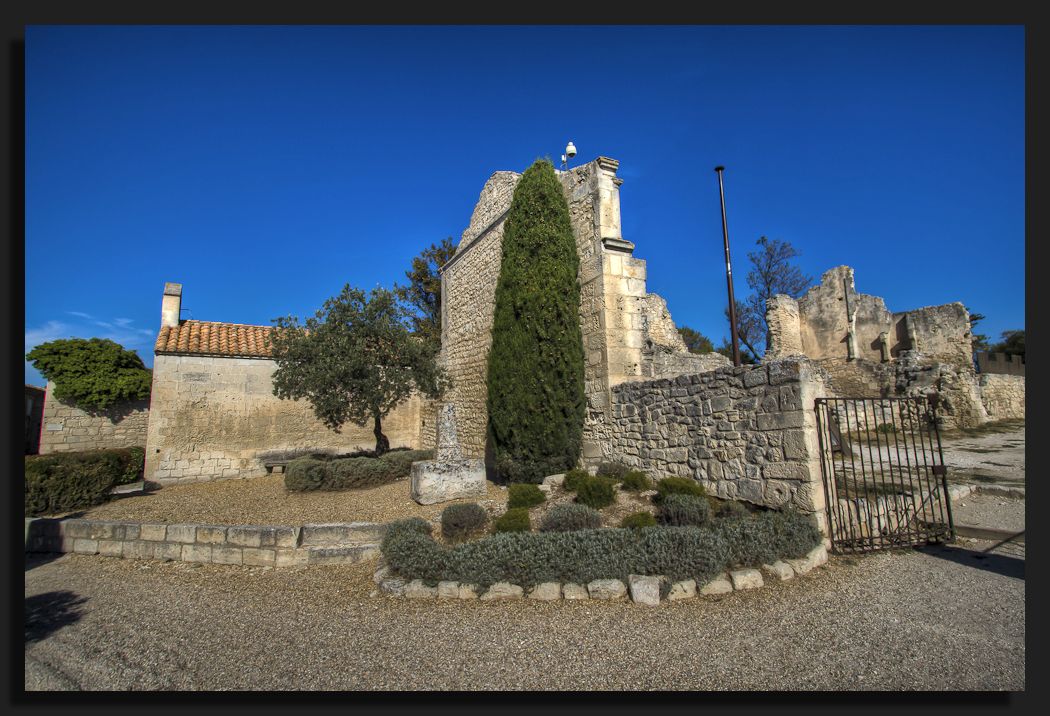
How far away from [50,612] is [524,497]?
5.76 m

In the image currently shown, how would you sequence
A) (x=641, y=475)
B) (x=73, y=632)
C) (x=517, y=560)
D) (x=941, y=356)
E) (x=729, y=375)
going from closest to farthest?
(x=73, y=632) → (x=517, y=560) → (x=729, y=375) → (x=641, y=475) → (x=941, y=356)

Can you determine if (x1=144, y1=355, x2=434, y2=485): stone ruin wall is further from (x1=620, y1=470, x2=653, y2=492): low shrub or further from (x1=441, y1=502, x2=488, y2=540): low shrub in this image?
(x1=620, y1=470, x2=653, y2=492): low shrub

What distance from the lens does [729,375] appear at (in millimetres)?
7203

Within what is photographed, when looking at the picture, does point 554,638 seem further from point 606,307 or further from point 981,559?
point 606,307

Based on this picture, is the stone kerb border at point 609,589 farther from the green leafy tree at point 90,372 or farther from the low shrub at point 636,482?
the green leafy tree at point 90,372

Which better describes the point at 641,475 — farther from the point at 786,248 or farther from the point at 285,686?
the point at 786,248

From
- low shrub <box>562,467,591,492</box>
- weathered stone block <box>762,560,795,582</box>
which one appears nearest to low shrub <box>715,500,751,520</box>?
weathered stone block <box>762,560,795,582</box>

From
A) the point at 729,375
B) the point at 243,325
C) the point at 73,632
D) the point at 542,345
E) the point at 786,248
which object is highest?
the point at 786,248

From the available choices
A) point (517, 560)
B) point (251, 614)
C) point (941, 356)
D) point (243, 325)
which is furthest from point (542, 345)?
point (941, 356)

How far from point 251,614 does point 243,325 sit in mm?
14188

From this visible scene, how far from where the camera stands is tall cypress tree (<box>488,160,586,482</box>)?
10070 millimetres

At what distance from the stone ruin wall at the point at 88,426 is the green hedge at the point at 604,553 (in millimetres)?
14784

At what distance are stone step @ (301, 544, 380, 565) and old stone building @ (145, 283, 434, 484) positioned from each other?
8.23 m

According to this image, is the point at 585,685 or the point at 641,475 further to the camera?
the point at 641,475
